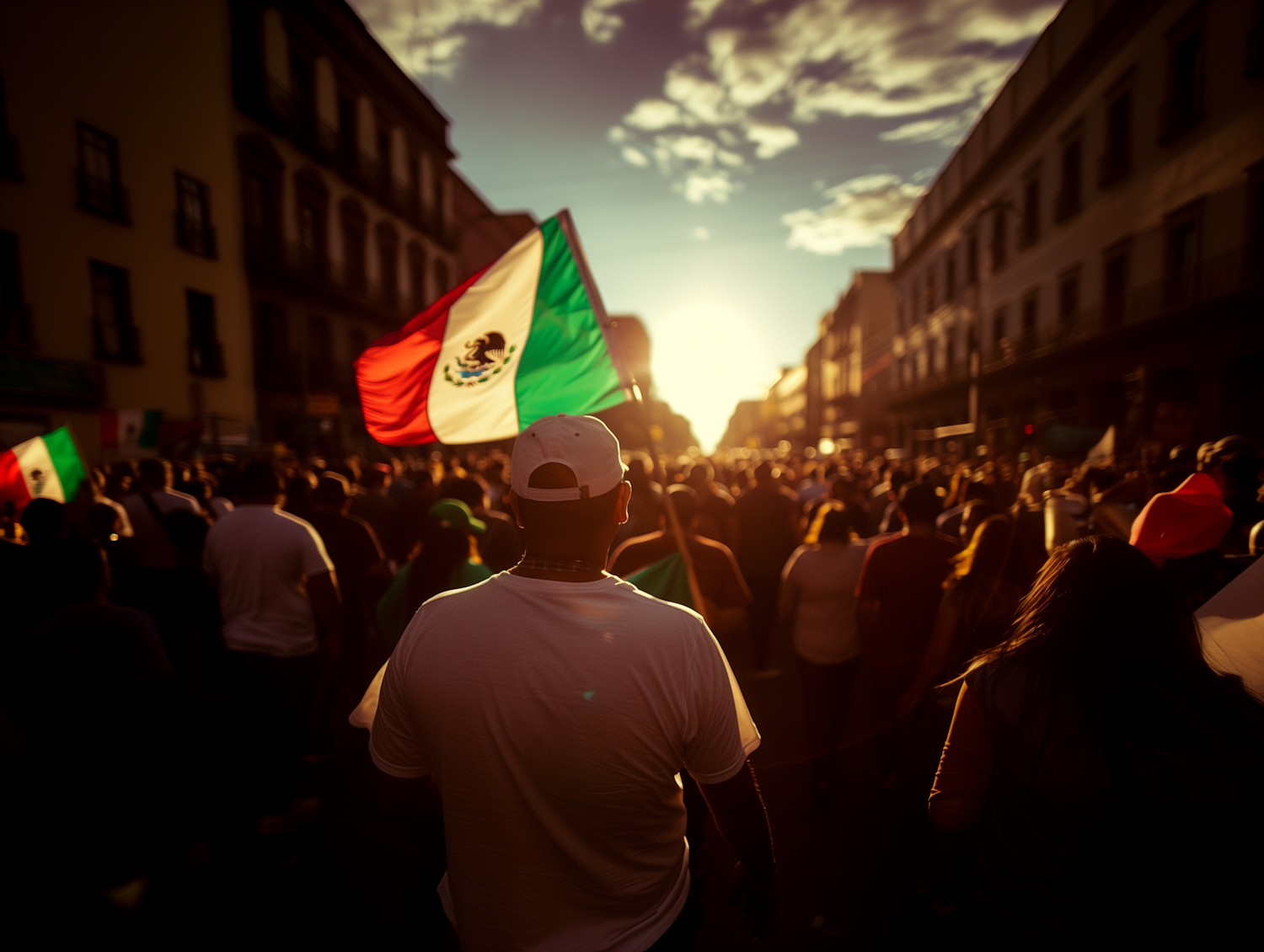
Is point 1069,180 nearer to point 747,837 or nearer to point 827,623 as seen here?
point 827,623

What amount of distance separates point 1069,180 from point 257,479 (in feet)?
74.7

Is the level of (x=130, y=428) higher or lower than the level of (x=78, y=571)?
higher

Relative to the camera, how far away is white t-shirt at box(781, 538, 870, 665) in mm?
4051

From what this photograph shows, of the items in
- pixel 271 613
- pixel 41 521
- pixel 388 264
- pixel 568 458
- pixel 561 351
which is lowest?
pixel 271 613

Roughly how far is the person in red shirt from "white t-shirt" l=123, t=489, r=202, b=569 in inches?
178

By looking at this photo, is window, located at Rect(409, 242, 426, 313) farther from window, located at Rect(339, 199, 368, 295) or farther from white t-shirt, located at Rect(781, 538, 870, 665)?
white t-shirt, located at Rect(781, 538, 870, 665)

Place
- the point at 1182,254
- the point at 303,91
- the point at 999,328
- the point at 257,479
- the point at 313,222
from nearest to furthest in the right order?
1. the point at 257,479
2. the point at 1182,254
3. the point at 303,91
4. the point at 313,222
5. the point at 999,328

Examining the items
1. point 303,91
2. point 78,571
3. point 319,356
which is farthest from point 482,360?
point 303,91

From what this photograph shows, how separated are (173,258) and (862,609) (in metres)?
19.2

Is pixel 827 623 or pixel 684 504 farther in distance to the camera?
pixel 684 504

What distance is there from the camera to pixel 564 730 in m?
1.36

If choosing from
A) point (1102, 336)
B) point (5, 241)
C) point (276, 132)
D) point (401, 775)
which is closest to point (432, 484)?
point (401, 775)

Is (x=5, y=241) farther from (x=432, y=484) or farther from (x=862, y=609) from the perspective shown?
(x=862, y=609)

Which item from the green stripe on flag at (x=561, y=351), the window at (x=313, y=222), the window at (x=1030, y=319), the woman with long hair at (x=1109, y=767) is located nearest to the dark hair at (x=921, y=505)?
the green stripe on flag at (x=561, y=351)
